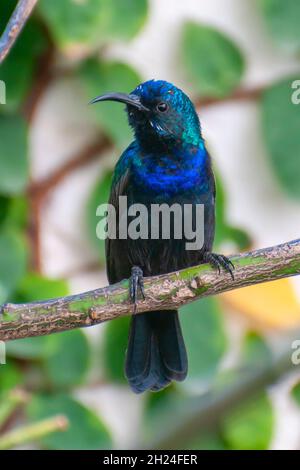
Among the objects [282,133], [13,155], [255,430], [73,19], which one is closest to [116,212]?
[13,155]

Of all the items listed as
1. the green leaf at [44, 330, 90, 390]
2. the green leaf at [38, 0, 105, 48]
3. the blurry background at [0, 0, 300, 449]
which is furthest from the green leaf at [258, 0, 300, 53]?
the green leaf at [44, 330, 90, 390]

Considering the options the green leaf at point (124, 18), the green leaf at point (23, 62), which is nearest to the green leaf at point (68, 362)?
the green leaf at point (23, 62)

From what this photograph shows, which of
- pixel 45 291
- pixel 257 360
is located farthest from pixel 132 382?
pixel 257 360

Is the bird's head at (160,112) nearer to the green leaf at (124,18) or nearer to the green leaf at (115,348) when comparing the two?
the green leaf at (124,18)

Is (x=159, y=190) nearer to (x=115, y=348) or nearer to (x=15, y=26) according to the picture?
(x=15, y=26)

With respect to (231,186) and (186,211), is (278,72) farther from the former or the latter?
(186,211)

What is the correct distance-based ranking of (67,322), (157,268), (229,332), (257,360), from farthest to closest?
1. (229,332)
2. (157,268)
3. (67,322)
4. (257,360)
